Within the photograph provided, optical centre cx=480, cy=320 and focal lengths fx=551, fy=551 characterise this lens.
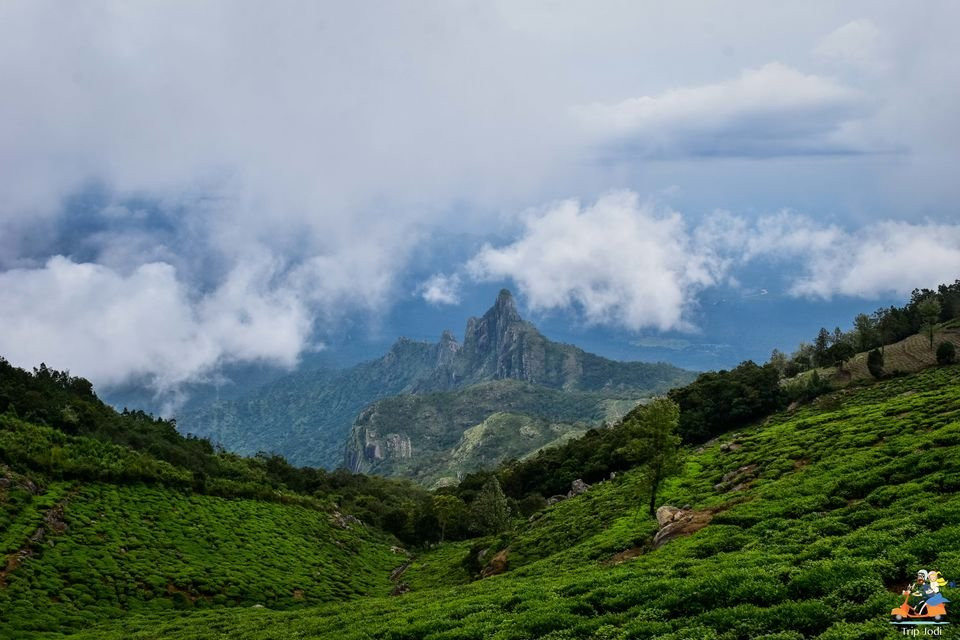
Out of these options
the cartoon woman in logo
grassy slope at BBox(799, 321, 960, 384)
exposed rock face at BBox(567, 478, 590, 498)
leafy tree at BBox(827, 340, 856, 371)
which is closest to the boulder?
the cartoon woman in logo

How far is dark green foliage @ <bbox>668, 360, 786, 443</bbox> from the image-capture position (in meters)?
128

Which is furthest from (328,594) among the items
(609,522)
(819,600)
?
(819,600)

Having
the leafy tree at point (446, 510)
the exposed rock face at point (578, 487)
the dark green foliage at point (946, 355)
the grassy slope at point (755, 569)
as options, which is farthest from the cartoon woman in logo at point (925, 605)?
the dark green foliage at point (946, 355)

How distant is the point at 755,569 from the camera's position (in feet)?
76.3

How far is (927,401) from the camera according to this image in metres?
60.5

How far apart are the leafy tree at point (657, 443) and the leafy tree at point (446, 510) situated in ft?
242

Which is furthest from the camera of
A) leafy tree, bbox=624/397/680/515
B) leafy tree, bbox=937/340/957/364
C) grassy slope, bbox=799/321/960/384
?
grassy slope, bbox=799/321/960/384

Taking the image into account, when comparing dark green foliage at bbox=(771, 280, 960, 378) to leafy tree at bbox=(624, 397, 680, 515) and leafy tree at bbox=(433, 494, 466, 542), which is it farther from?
leafy tree at bbox=(624, 397, 680, 515)

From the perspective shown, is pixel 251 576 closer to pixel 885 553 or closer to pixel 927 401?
pixel 885 553

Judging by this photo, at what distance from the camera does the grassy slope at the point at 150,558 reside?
162 feet

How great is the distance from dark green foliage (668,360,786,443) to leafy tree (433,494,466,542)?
54868mm

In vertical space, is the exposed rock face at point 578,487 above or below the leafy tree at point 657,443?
below

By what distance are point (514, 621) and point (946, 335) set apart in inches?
6723

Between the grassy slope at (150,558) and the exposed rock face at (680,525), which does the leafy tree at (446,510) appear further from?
the exposed rock face at (680,525)
